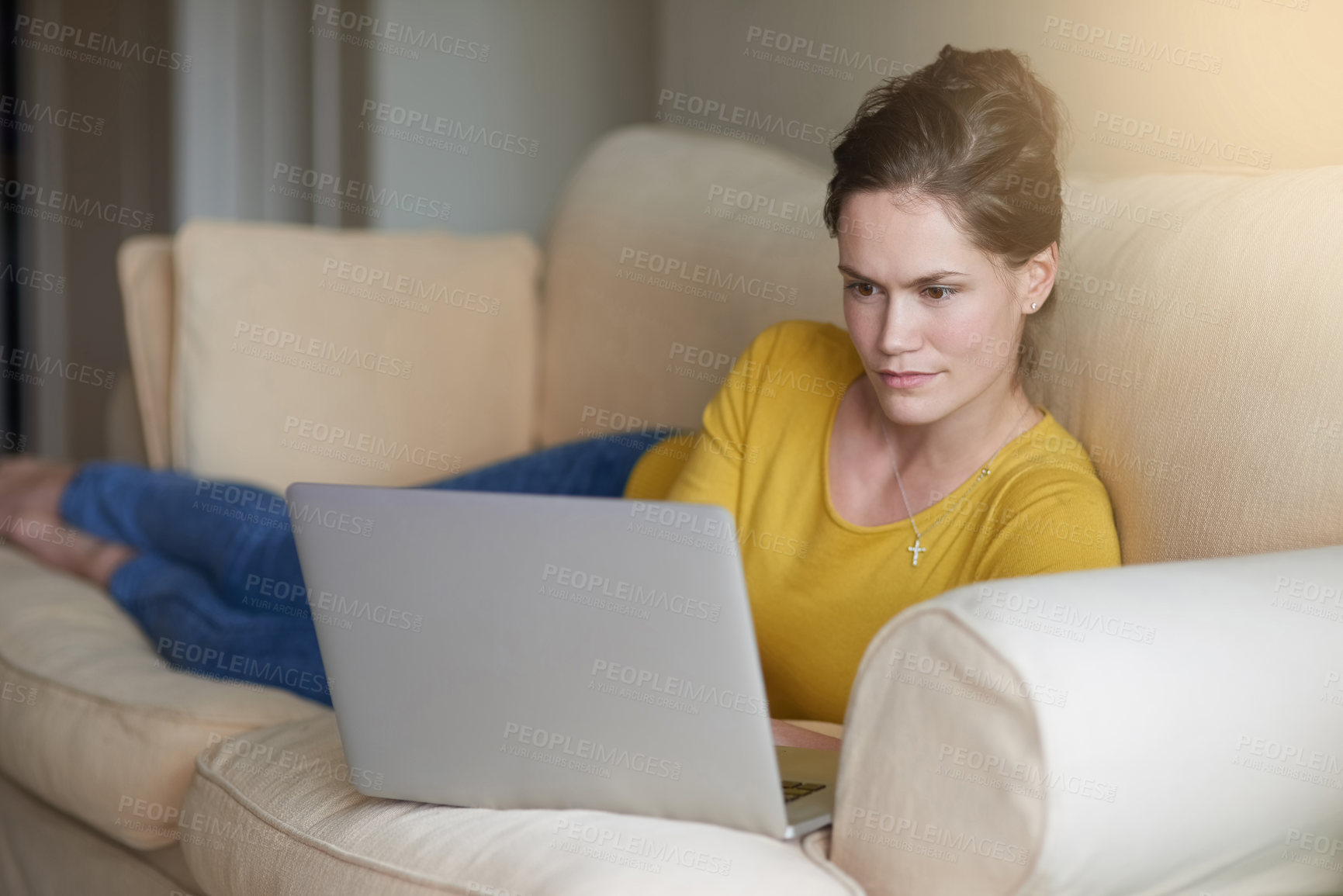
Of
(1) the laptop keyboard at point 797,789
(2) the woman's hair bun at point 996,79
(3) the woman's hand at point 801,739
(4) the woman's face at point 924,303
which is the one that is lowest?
(3) the woman's hand at point 801,739

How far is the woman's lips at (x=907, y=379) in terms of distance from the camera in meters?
1.19

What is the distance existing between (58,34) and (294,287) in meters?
3.13

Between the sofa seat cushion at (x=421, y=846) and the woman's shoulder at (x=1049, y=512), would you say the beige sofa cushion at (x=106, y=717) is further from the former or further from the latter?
the woman's shoulder at (x=1049, y=512)

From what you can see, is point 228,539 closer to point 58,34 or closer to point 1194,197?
point 1194,197

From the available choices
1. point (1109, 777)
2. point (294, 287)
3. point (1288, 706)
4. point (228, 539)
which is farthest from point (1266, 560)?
point (294, 287)

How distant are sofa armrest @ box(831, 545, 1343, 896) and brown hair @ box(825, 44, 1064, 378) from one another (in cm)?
39

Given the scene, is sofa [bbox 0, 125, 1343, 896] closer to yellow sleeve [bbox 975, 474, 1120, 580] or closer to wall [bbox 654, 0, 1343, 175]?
yellow sleeve [bbox 975, 474, 1120, 580]

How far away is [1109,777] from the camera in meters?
0.76

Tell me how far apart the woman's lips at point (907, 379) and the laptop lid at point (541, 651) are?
474mm

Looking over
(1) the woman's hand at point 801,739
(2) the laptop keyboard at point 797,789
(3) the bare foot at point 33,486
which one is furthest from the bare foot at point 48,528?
(2) the laptop keyboard at point 797,789

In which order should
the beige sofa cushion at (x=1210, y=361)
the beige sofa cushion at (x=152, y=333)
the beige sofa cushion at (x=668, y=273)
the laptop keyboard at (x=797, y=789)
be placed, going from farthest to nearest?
the beige sofa cushion at (x=152, y=333) → the beige sofa cushion at (x=668, y=273) → the beige sofa cushion at (x=1210, y=361) → the laptop keyboard at (x=797, y=789)

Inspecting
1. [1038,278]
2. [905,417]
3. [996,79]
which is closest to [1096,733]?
[905,417]

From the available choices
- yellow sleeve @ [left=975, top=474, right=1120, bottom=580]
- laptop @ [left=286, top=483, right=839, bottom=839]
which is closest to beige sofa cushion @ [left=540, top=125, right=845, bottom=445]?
yellow sleeve @ [left=975, top=474, right=1120, bottom=580]

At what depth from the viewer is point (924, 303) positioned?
117cm
